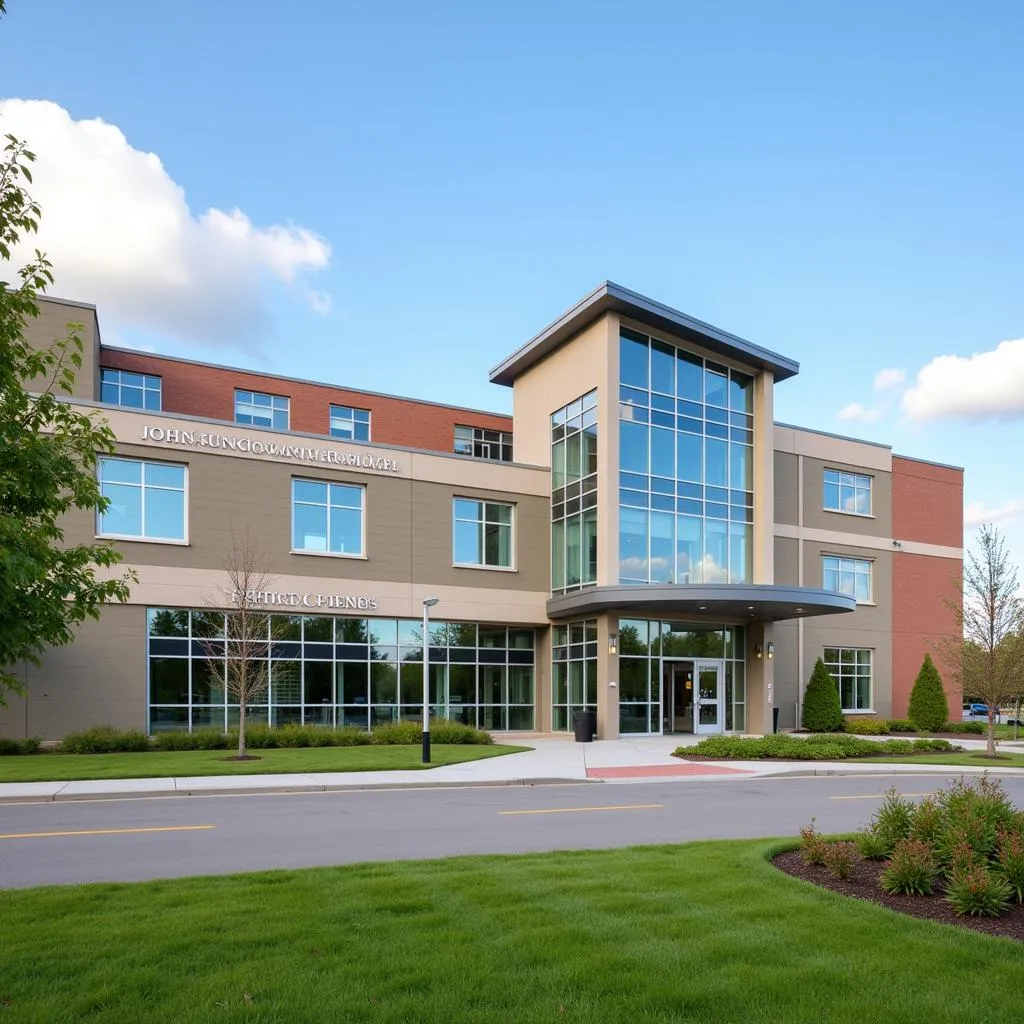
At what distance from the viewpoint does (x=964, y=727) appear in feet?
133

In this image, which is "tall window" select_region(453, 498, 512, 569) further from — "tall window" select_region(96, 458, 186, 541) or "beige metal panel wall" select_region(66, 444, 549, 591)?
"tall window" select_region(96, 458, 186, 541)

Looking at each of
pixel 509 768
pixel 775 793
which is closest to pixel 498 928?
pixel 775 793

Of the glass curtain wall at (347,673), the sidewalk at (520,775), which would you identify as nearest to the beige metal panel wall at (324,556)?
the glass curtain wall at (347,673)

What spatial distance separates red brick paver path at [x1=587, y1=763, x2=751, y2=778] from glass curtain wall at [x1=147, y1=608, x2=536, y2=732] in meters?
10.9

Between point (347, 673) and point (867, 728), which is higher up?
point (347, 673)

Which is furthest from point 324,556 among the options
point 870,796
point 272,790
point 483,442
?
point 870,796

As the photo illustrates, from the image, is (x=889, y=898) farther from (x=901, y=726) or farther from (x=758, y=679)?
(x=901, y=726)

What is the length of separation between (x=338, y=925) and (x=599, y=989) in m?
2.20

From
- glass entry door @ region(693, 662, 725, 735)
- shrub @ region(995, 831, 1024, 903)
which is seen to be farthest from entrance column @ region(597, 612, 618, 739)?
shrub @ region(995, 831, 1024, 903)

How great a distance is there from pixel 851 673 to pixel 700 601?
13.1 meters

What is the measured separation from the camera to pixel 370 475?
31.9 meters

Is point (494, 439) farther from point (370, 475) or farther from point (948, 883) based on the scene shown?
point (948, 883)

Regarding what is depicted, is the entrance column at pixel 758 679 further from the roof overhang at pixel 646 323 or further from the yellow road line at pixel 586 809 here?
the yellow road line at pixel 586 809

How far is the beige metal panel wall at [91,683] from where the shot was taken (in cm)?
2577
